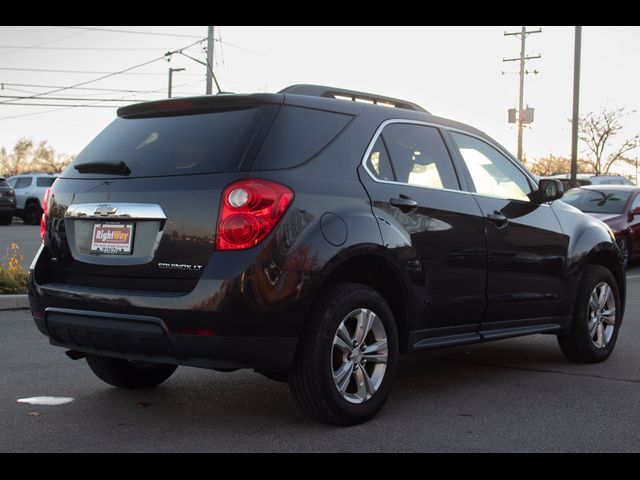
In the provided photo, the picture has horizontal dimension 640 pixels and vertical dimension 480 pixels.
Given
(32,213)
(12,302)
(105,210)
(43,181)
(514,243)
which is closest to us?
(105,210)

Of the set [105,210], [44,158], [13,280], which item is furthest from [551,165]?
[105,210]

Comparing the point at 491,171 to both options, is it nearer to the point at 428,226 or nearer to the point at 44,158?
the point at 428,226

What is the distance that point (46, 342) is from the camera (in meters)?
7.77

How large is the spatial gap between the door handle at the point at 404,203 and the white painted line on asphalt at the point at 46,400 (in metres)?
2.28

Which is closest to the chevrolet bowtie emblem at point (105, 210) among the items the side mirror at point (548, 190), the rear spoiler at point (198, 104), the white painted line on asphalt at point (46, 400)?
the rear spoiler at point (198, 104)

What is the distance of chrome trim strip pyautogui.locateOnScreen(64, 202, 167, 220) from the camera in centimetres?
460

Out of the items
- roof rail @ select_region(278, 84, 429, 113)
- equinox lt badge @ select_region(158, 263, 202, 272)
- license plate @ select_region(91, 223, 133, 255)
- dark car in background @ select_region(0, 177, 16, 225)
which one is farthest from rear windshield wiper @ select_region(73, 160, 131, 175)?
dark car in background @ select_region(0, 177, 16, 225)

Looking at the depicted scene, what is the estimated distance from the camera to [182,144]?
191 inches

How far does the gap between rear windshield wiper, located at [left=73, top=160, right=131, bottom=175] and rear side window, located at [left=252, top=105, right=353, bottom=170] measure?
2.64 ft

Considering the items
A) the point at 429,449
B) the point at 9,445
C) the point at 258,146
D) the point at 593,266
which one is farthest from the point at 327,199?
the point at 593,266

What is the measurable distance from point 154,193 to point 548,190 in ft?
10.2

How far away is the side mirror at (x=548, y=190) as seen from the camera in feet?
21.4

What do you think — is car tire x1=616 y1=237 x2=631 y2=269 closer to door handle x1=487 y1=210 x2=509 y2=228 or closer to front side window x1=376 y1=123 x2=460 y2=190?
door handle x1=487 y1=210 x2=509 y2=228
